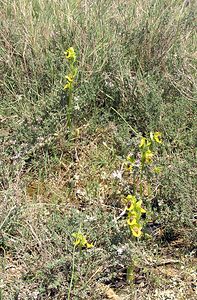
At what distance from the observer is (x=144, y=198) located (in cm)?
257

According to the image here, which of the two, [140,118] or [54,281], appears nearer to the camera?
[54,281]

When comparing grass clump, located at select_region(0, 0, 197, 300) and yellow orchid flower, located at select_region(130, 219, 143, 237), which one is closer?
yellow orchid flower, located at select_region(130, 219, 143, 237)

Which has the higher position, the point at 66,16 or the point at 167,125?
the point at 66,16

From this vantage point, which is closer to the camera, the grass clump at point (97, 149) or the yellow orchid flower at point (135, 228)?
the yellow orchid flower at point (135, 228)

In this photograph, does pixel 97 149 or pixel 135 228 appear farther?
pixel 97 149

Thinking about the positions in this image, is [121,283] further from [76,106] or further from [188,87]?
[188,87]

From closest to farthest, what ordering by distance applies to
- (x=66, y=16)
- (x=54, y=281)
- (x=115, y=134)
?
1. (x=54, y=281)
2. (x=115, y=134)
3. (x=66, y=16)

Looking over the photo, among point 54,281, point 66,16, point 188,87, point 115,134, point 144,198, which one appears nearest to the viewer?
point 54,281

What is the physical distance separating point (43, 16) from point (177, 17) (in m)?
0.98

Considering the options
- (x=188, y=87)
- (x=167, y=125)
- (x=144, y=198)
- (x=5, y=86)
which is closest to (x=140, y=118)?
(x=167, y=125)

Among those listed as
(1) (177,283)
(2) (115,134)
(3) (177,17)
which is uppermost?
(3) (177,17)

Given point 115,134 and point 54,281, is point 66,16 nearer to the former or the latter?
point 115,134

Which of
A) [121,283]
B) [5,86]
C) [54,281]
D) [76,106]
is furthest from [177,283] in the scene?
[5,86]

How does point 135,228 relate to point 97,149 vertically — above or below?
above
